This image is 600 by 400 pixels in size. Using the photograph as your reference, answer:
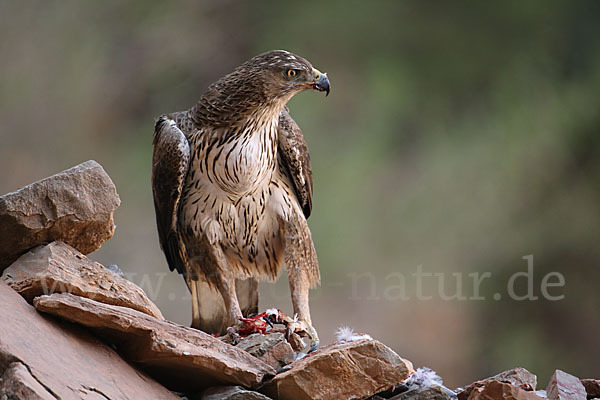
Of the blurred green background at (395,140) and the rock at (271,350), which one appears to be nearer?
the rock at (271,350)

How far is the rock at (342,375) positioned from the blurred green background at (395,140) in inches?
131

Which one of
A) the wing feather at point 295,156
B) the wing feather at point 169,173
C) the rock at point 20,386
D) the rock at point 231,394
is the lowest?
the rock at point 20,386

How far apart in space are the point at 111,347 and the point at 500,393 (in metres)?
1.18

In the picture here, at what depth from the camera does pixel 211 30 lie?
18.9ft

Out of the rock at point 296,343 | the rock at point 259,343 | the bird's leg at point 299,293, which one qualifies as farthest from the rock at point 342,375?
the bird's leg at point 299,293

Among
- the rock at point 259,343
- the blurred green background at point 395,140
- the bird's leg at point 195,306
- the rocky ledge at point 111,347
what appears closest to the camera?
the rocky ledge at point 111,347

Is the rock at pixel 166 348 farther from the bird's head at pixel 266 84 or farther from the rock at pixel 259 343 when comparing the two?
the bird's head at pixel 266 84

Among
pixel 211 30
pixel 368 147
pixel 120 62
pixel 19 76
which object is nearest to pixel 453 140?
pixel 368 147

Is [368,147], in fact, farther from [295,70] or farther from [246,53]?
[295,70]

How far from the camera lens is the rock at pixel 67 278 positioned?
6.70 ft

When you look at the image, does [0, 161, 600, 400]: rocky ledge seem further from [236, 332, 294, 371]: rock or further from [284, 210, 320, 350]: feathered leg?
[284, 210, 320, 350]: feathered leg

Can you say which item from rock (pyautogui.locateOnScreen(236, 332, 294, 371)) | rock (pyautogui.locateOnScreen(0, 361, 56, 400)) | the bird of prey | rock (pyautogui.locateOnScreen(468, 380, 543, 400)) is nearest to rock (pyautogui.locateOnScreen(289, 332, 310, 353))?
the bird of prey

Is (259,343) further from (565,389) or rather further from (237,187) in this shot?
(565,389)

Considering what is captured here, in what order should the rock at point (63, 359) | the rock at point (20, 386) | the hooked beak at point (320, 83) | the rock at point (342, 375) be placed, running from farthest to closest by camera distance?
the hooked beak at point (320, 83), the rock at point (342, 375), the rock at point (63, 359), the rock at point (20, 386)
